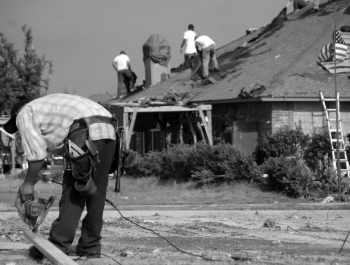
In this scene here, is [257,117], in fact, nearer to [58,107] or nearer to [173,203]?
[173,203]

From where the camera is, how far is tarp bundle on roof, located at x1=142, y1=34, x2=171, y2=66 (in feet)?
87.1

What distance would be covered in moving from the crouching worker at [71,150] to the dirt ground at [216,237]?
0.33 meters

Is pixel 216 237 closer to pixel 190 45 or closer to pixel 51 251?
pixel 51 251

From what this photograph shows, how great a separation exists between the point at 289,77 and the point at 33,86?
14.0 metres

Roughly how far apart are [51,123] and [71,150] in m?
0.34

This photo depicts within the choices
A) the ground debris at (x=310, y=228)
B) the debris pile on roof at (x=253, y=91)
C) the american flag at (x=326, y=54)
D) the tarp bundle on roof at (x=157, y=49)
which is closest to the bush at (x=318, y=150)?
the debris pile on roof at (x=253, y=91)

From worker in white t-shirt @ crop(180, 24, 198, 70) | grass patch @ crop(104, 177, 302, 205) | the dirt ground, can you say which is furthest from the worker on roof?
the dirt ground

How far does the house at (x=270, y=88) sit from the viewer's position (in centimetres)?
1823

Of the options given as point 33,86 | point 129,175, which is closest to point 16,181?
point 129,175

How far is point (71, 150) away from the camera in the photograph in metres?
6.11

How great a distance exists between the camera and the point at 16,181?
18.0 meters

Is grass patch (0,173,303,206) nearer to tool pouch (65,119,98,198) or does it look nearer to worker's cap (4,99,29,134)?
worker's cap (4,99,29,134)

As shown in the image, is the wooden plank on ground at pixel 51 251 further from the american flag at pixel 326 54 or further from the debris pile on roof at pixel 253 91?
the american flag at pixel 326 54

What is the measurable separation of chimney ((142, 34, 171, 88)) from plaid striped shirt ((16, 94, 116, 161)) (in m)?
20.1
